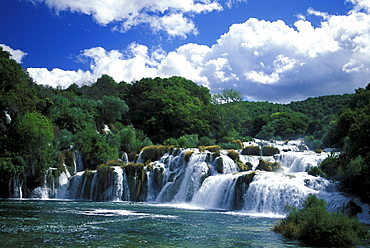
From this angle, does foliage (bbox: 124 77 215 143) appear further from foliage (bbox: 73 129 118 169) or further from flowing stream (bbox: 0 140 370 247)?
flowing stream (bbox: 0 140 370 247)

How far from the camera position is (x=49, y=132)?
35062 mm

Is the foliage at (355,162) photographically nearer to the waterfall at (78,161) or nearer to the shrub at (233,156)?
the shrub at (233,156)

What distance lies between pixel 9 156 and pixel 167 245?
83.9ft

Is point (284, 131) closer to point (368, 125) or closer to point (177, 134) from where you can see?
point (177, 134)

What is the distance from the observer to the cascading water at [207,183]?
24922 millimetres

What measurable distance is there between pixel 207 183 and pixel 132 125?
27.1 m

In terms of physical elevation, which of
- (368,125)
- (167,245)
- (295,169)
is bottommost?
(167,245)

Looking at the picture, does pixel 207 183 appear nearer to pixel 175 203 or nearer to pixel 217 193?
pixel 217 193

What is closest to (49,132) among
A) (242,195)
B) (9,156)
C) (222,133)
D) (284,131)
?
(9,156)

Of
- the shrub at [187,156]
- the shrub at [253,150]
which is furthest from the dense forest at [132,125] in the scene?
the shrub at [187,156]

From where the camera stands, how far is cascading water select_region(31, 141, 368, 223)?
81.8 feet

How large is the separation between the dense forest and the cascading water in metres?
2.86

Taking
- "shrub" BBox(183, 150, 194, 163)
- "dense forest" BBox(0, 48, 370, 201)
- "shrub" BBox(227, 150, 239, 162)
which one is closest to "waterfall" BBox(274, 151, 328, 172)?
"dense forest" BBox(0, 48, 370, 201)

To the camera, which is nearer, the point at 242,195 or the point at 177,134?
the point at 242,195
